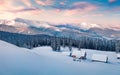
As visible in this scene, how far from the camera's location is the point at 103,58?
2579 inches

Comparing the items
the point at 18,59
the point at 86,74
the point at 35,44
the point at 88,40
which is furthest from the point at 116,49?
the point at 18,59

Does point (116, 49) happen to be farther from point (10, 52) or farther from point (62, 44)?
point (10, 52)

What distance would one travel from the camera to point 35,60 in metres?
23.3

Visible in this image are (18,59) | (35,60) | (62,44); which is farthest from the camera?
(62,44)

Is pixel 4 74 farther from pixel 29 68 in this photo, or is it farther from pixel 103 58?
pixel 103 58

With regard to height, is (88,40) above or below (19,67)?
below

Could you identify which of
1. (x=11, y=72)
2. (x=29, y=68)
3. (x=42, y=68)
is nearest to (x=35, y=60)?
(x=42, y=68)

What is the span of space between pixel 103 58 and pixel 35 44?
2063 inches

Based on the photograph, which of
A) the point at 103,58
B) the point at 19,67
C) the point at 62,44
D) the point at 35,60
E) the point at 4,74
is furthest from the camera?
the point at 62,44

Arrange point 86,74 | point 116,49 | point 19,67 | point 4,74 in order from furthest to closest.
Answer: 1. point 116,49
2. point 86,74
3. point 19,67
4. point 4,74

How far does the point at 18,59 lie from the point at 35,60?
8.30ft

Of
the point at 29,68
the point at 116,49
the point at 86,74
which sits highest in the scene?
the point at 29,68

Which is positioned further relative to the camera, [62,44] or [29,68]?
[62,44]

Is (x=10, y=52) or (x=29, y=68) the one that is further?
(x=10, y=52)
